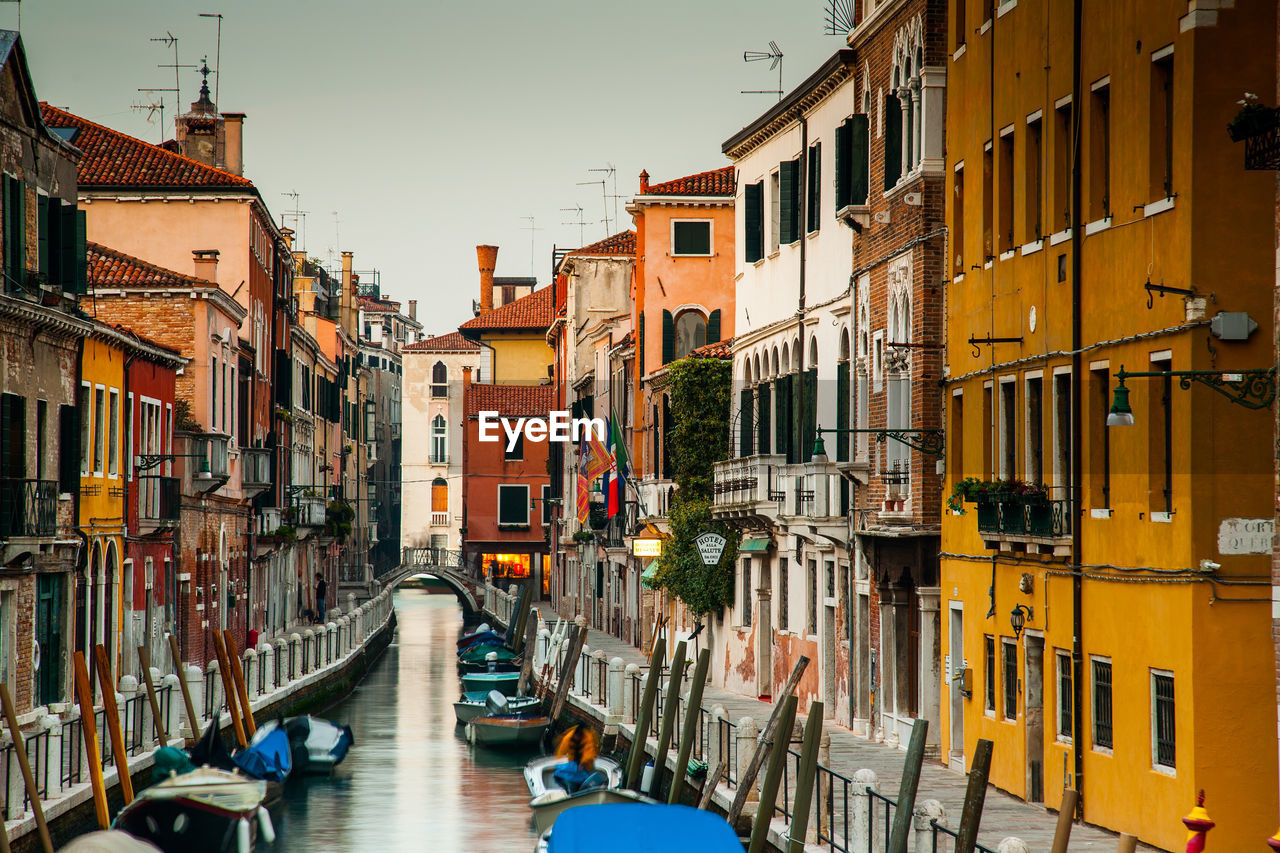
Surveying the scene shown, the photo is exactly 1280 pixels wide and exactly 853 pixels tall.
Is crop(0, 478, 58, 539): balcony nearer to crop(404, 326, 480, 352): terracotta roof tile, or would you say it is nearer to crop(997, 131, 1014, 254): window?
crop(997, 131, 1014, 254): window

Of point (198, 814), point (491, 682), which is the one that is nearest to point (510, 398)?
point (491, 682)

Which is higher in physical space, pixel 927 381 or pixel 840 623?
pixel 927 381

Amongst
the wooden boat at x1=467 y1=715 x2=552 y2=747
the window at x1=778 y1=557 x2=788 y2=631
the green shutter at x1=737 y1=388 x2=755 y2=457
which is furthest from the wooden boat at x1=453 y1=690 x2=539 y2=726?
the window at x1=778 y1=557 x2=788 y2=631

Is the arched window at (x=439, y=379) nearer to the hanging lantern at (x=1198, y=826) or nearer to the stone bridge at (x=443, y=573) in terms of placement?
the stone bridge at (x=443, y=573)

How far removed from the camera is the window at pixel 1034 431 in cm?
1744

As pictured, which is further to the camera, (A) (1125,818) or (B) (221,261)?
(B) (221,261)

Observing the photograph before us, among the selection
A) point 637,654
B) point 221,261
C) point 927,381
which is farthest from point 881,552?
point 221,261

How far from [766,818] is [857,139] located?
995 centimetres

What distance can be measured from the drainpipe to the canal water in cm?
935

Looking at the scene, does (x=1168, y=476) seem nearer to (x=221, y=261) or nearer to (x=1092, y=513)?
(x=1092, y=513)

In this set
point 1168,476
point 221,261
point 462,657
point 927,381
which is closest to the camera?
point 1168,476

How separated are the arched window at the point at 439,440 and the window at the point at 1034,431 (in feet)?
252

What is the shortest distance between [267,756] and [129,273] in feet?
33.8

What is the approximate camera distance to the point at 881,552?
2122cm
